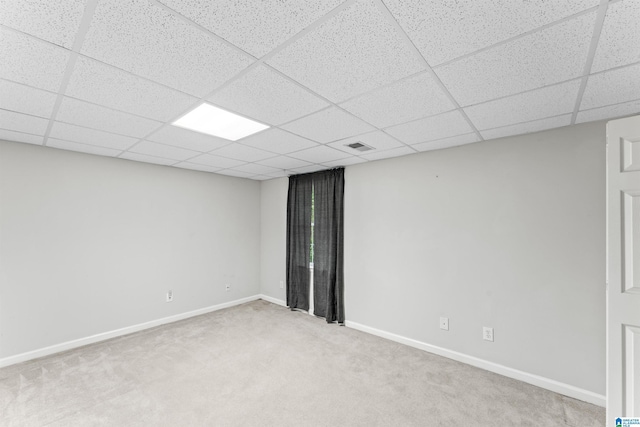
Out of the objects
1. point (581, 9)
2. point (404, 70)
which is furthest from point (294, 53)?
point (581, 9)

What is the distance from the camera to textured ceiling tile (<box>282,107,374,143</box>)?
2.19m

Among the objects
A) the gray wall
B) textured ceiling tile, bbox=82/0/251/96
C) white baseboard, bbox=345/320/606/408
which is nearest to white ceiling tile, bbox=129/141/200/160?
textured ceiling tile, bbox=82/0/251/96

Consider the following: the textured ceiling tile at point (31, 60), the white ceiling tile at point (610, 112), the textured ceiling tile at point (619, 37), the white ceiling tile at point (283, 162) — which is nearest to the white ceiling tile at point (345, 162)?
the white ceiling tile at point (283, 162)

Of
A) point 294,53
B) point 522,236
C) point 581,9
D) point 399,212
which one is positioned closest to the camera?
point 581,9

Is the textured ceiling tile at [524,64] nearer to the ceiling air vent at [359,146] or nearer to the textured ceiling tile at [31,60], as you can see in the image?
the ceiling air vent at [359,146]

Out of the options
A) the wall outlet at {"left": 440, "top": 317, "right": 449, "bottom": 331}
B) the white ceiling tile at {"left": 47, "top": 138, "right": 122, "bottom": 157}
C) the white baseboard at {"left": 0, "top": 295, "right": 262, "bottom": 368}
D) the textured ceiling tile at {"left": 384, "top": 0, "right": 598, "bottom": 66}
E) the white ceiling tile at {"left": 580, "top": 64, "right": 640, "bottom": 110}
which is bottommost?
the white baseboard at {"left": 0, "top": 295, "right": 262, "bottom": 368}

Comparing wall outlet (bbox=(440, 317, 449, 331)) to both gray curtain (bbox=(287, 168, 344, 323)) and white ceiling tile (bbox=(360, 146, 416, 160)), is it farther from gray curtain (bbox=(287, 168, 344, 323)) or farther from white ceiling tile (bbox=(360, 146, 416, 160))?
white ceiling tile (bbox=(360, 146, 416, 160))

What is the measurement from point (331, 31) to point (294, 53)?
→ 0.24 m

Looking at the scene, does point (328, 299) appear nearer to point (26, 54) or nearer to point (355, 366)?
point (355, 366)

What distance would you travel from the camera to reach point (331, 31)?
4.15 ft

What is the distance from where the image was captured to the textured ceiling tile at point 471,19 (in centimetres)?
111

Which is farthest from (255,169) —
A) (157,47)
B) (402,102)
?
(157,47)

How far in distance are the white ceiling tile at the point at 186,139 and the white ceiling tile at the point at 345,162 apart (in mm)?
1449

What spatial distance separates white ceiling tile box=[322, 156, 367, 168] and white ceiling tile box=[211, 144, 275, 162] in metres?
0.86
